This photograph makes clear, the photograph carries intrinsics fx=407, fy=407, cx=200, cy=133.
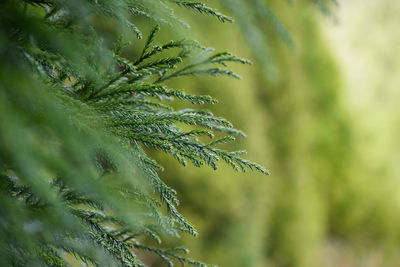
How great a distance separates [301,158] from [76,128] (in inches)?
165

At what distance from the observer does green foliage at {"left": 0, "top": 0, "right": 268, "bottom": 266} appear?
17.9 inches

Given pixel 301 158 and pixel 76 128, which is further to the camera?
pixel 301 158

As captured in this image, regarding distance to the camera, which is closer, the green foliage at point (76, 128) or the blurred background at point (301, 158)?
the green foliage at point (76, 128)

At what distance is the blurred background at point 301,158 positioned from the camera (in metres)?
3.05

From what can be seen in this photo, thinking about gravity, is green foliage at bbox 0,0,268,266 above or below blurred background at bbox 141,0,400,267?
below

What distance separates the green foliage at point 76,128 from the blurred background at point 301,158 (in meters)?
0.39

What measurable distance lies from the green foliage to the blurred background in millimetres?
388

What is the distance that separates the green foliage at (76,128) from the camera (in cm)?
45

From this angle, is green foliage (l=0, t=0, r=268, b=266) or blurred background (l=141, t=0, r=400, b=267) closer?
green foliage (l=0, t=0, r=268, b=266)

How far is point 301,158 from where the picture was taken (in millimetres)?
4492

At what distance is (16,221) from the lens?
50cm

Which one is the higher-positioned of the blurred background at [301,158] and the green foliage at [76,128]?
the blurred background at [301,158]

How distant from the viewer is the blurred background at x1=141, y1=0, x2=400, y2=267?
3047mm

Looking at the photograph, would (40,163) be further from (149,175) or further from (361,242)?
(361,242)
